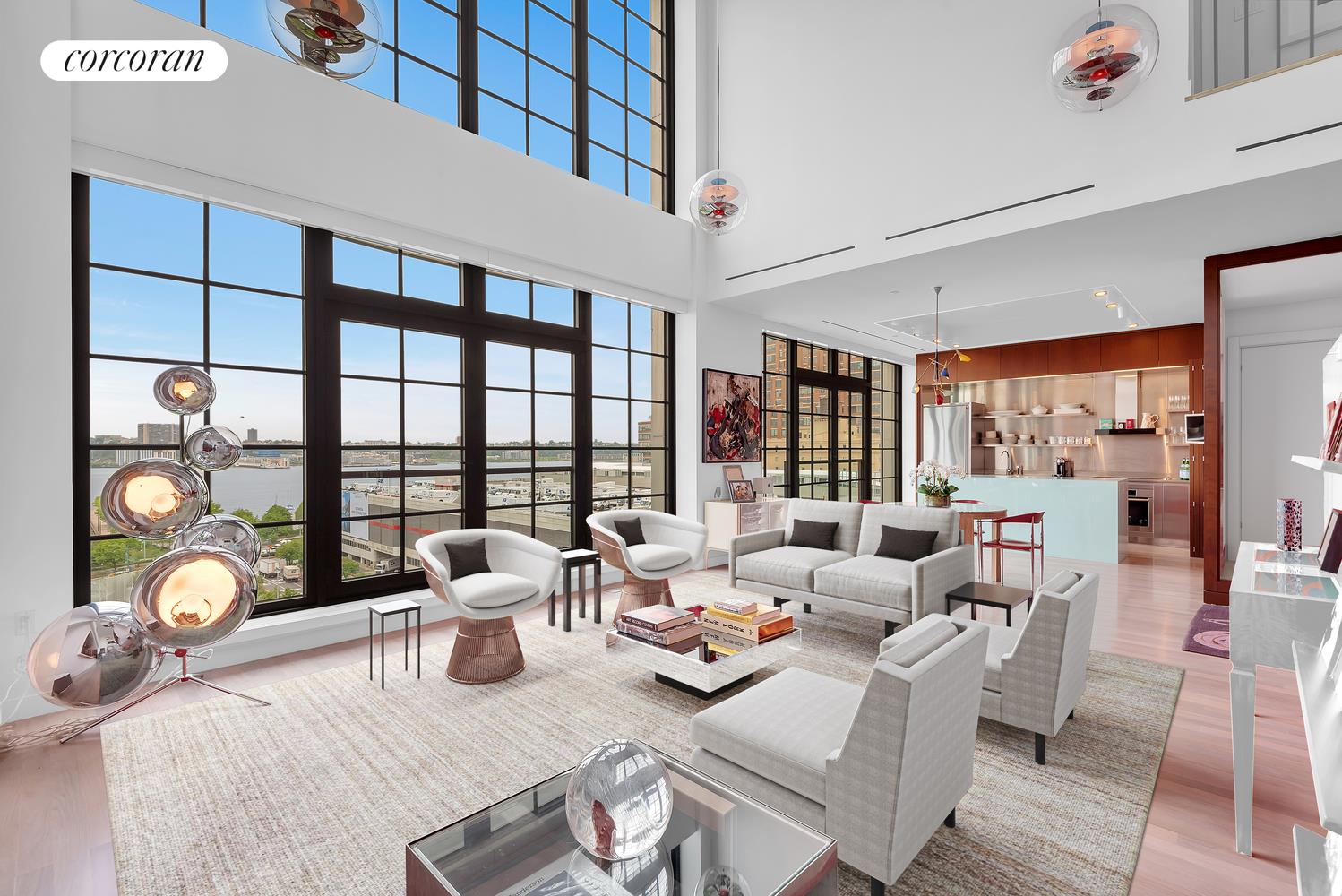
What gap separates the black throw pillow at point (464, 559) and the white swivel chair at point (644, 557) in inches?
36.6

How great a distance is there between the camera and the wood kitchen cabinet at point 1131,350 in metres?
8.45

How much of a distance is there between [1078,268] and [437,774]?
6.39 metres

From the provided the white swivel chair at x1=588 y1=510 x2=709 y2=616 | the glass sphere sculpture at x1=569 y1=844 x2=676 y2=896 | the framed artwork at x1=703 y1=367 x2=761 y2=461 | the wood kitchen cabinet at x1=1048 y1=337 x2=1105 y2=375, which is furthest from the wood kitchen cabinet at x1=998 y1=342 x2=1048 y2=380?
the glass sphere sculpture at x1=569 y1=844 x2=676 y2=896

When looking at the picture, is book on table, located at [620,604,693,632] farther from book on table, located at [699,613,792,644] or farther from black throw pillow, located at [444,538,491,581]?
black throw pillow, located at [444,538,491,581]

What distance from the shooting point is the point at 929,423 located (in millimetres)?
10352

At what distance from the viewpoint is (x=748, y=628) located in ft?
10.8

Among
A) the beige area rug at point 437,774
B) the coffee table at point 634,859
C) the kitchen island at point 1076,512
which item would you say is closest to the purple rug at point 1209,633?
the beige area rug at point 437,774

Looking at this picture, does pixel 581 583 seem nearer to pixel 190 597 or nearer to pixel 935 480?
pixel 935 480

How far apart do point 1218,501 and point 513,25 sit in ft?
24.7

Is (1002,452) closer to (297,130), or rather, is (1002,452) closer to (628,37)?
(628,37)

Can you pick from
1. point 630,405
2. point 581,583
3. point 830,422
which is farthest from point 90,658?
point 830,422

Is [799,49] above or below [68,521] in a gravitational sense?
above

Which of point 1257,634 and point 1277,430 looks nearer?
point 1257,634

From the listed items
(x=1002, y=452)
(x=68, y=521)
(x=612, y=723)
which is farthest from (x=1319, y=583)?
(x=1002, y=452)
